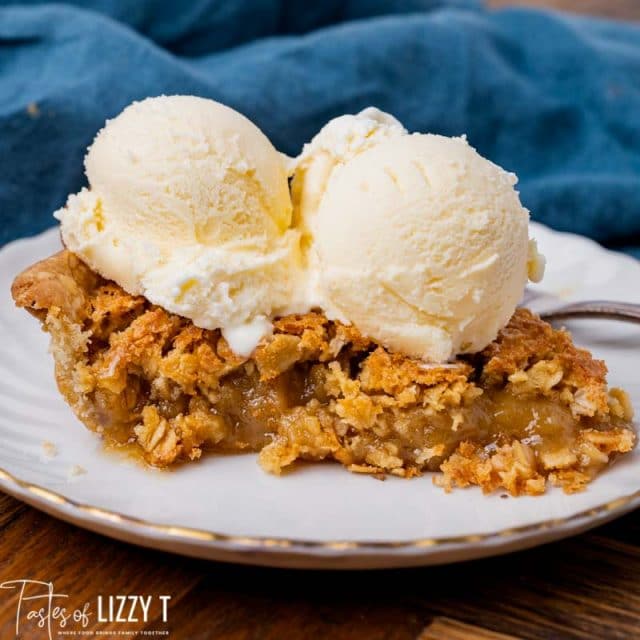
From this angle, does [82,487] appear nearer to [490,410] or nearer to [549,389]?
[490,410]

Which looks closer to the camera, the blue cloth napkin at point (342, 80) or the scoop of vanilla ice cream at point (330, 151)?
the scoop of vanilla ice cream at point (330, 151)

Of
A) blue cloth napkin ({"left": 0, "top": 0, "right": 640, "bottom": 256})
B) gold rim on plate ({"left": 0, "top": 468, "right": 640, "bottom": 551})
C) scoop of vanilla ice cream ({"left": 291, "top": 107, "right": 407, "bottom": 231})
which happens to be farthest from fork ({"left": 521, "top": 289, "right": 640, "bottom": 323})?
blue cloth napkin ({"left": 0, "top": 0, "right": 640, "bottom": 256})

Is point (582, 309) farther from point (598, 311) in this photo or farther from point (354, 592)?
point (354, 592)

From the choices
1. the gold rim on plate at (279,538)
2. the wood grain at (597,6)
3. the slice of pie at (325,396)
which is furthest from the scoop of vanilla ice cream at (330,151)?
the wood grain at (597,6)

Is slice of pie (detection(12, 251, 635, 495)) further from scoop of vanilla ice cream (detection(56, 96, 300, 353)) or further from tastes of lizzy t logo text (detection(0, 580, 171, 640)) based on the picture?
tastes of lizzy t logo text (detection(0, 580, 171, 640))

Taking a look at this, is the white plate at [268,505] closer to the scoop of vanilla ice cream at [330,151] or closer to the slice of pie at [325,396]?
the slice of pie at [325,396]
